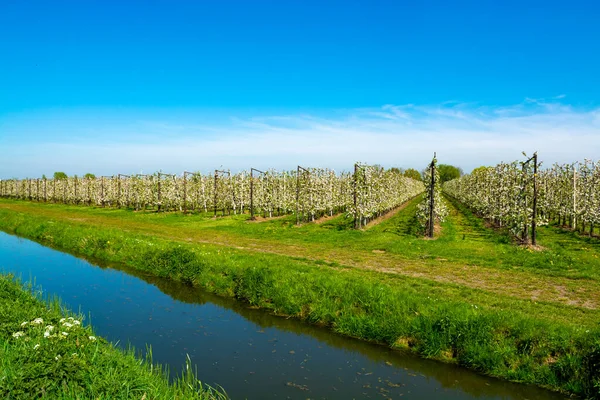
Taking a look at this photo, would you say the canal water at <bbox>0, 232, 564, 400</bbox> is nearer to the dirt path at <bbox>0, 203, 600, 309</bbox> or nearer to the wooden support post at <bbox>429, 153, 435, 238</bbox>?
the dirt path at <bbox>0, 203, 600, 309</bbox>

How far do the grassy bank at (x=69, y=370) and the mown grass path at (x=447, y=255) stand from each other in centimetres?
1017

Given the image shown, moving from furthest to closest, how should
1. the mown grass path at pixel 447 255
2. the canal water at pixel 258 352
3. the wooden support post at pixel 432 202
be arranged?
the wooden support post at pixel 432 202
the mown grass path at pixel 447 255
the canal water at pixel 258 352

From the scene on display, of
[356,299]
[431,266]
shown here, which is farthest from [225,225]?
[356,299]

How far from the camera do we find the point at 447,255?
20.1 m

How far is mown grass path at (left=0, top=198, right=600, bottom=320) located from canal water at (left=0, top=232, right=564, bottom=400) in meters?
4.65

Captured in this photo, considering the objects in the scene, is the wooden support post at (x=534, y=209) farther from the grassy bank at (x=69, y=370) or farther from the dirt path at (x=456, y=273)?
the grassy bank at (x=69, y=370)

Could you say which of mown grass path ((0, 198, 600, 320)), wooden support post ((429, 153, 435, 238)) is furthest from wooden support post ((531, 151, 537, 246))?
wooden support post ((429, 153, 435, 238))

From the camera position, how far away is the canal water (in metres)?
8.50

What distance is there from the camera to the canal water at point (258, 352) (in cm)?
850

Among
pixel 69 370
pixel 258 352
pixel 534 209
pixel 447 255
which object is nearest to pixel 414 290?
pixel 258 352

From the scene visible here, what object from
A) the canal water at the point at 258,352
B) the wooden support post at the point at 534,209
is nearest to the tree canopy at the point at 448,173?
the wooden support post at the point at 534,209

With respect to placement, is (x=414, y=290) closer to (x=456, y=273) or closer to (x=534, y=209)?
(x=456, y=273)

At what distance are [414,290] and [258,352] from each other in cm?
593

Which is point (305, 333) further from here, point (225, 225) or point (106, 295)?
point (225, 225)
